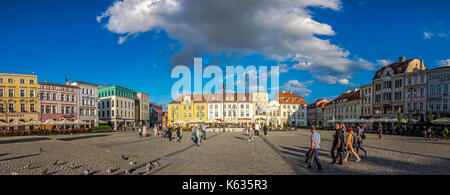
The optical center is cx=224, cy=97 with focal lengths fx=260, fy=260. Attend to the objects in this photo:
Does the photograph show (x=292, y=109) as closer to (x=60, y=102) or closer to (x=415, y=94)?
(x=415, y=94)

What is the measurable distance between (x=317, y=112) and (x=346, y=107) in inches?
956

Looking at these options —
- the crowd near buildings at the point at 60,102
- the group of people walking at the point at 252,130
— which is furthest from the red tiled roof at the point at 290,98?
the group of people walking at the point at 252,130

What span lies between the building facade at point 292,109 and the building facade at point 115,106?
47362 millimetres

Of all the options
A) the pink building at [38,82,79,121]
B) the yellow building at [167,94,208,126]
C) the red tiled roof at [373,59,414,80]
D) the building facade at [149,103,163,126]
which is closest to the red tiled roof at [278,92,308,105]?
the yellow building at [167,94,208,126]

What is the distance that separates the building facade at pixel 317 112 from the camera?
92.4 m

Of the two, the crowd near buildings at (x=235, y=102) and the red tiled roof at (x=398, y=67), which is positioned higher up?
the red tiled roof at (x=398, y=67)

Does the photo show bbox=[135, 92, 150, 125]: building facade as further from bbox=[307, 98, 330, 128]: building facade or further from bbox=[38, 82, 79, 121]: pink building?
bbox=[307, 98, 330, 128]: building facade

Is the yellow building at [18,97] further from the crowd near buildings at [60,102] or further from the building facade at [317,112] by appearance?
the building facade at [317,112]

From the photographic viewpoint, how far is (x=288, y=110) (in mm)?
85688
